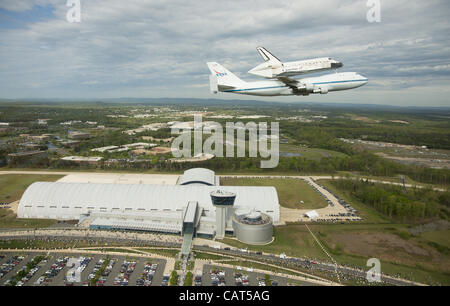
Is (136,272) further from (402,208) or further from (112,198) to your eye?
(402,208)

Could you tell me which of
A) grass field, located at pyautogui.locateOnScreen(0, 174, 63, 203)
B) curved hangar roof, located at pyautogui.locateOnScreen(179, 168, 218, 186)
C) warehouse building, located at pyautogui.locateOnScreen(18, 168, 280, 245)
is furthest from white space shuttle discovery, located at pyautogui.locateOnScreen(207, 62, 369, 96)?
grass field, located at pyautogui.locateOnScreen(0, 174, 63, 203)

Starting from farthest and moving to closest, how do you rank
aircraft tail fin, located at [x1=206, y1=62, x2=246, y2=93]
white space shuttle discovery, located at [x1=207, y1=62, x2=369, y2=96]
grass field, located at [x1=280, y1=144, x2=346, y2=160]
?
grass field, located at [x1=280, y1=144, x2=346, y2=160]
aircraft tail fin, located at [x1=206, y1=62, x2=246, y2=93]
white space shuttle discovery, located at [x1=207, y1=62, x2=369, y2=96]

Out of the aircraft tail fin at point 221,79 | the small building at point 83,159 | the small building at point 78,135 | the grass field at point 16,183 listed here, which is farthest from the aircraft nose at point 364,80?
the small building at point 78,135

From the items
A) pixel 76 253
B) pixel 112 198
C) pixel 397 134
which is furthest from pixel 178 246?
pixel 397 134

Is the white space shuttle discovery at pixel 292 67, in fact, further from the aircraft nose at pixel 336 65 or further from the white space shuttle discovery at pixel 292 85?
the white space shuttle discovery at pixel 292 85

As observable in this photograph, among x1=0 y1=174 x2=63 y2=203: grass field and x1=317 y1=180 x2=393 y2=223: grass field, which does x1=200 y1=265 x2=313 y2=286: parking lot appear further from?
x1=0 y1=174 x2=63 y2=203: grass field

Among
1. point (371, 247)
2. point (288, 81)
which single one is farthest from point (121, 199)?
point (371, 247)
